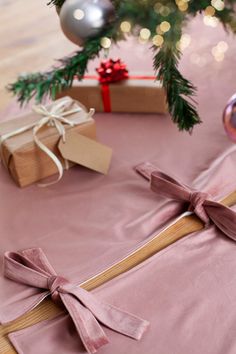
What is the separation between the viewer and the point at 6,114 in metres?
0.91

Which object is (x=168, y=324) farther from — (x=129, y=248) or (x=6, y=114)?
(x=6, y=114)

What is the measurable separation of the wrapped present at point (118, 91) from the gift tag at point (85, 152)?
138mm

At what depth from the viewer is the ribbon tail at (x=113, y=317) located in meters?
0.51

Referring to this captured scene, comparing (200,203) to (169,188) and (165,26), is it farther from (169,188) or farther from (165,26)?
(165,26)

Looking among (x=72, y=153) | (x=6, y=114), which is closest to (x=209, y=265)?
(x=72, y=153)

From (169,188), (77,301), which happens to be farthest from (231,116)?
(77,301)

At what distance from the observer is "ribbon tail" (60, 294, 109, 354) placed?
497 millimetres

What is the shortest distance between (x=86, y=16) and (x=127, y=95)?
34cm

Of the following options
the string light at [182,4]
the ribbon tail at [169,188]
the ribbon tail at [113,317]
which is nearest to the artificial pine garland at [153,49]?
the string light at [182,4]

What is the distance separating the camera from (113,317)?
0.53 metres

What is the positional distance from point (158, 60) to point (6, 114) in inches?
18.6

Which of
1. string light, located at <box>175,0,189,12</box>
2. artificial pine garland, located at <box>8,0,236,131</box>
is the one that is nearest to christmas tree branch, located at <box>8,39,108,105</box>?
artificial pine garland, located at <box>8,0,236,131</box>

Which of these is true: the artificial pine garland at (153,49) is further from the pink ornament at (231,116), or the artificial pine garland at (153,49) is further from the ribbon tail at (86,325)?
the ribbon tail at (86,325)

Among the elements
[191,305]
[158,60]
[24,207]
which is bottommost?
[191,305]
